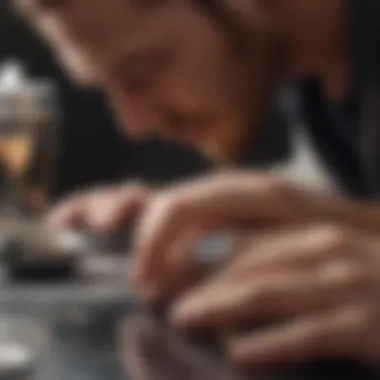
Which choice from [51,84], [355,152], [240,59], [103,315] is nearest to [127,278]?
[103,315]

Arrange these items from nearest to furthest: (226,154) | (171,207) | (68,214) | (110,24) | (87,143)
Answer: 1. (171,207)
2. (110,24)
3. (68,214)
4. (226,154)
5. (87,143)

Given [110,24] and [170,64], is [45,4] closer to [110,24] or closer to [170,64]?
[110,24]

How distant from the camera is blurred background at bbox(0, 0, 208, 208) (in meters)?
1.69

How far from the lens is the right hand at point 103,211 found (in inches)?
37.3

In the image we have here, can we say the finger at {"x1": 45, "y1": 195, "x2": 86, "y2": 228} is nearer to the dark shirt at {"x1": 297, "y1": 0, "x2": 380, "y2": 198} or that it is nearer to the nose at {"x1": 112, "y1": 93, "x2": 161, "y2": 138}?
the nose at {"x1": 112, "y1": 93, "x2": 161, "y2": 138}

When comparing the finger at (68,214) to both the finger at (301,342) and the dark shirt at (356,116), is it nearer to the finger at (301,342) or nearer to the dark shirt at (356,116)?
the dark shirt at (356,116)

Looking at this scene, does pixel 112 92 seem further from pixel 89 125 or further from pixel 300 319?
pixel 89 125

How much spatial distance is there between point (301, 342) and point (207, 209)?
0.19m

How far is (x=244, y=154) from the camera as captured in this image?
151cm

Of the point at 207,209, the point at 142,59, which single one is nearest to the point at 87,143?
the point at 142,59

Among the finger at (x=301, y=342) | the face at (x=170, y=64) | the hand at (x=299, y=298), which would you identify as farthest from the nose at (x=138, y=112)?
the finger at (x=301, y=342)

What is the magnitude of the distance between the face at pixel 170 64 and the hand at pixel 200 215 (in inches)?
9.4

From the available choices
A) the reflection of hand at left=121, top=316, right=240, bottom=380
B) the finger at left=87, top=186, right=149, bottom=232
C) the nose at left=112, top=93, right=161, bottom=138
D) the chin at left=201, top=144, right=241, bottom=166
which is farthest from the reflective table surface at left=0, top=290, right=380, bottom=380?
the chin at left=201, top=144, right=241, bottom=166

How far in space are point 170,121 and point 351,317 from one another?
0.58 meters
